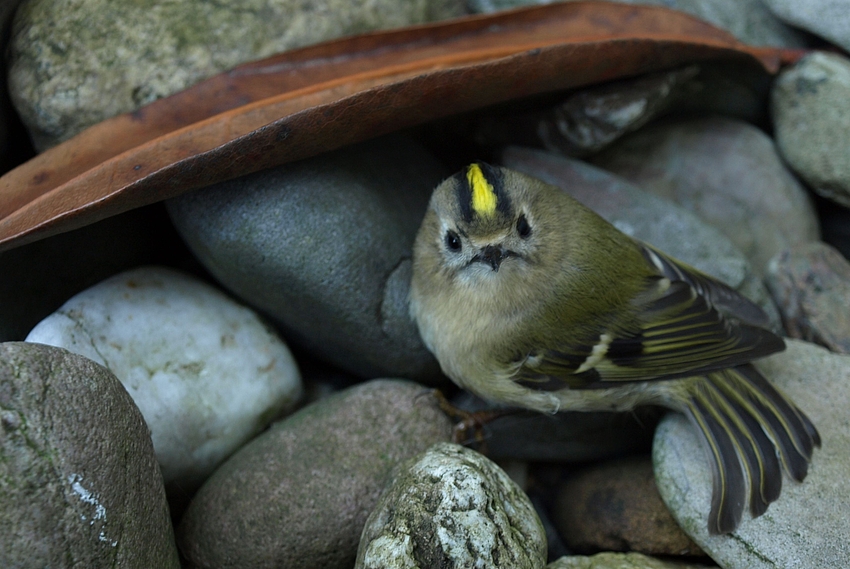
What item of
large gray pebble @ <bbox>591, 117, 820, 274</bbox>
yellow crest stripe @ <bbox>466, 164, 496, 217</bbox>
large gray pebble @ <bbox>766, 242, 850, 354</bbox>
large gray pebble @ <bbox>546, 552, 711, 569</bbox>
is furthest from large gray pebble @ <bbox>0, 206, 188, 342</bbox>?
large gray pebble @ <bbox>766, 242, 850, 354</bbox>

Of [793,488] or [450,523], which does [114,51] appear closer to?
[450,523]

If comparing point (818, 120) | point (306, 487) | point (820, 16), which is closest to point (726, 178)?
point (818, 120)

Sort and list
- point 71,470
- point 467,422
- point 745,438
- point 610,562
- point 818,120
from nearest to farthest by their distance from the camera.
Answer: point 71,470 → point 610,562 → point 745,438 → point 467,422 → point 818,120

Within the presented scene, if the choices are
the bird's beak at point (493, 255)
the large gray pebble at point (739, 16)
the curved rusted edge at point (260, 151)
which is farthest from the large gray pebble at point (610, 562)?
the large gray pebble at point (739, 16)

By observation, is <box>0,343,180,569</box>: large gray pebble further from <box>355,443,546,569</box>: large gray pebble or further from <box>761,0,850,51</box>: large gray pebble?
<box>761,0,850,51</box>: large gray pebble

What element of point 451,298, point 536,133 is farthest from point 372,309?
point 536,133

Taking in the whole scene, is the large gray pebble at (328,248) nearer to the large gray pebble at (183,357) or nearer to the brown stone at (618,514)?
the large gray pebble at (183,357)
